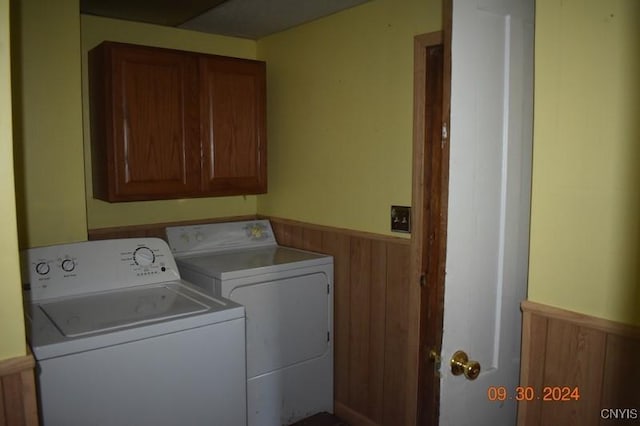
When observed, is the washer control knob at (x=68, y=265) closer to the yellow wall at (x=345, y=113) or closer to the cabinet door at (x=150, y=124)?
the cabinet door at (x=150, y=124)

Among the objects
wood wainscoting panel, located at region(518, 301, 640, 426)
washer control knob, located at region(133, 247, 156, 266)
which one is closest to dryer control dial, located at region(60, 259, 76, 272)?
washer control knob, located at region(133, 247, 156, 266)

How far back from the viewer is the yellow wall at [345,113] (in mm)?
2387

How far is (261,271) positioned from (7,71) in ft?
5.08

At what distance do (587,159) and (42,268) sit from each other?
6.63 feet

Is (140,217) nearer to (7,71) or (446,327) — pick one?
(7,71)

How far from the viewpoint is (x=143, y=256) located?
2414mm

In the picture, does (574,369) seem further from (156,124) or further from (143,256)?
(156,124)

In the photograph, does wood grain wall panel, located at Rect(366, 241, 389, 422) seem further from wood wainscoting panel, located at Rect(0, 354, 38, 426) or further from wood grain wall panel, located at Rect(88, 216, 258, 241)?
wood wainscoting panel, located at Rect(0, 354, 38, 426)

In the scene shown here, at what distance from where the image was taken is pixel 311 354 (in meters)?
2.74

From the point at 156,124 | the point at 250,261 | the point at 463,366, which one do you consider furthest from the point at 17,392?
the point at 156,124

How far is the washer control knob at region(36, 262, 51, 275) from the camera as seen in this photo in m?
2.12

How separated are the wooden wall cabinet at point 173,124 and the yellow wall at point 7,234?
131 centimetres

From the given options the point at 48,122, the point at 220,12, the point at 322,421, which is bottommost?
the point at 322,421

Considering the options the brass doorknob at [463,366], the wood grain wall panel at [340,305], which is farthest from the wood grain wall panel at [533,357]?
the wood grain wall panel at [340,305]
